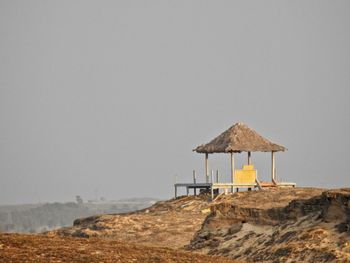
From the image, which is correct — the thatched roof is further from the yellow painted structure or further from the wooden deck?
the wooden deck

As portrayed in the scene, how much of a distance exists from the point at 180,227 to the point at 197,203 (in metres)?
8.38

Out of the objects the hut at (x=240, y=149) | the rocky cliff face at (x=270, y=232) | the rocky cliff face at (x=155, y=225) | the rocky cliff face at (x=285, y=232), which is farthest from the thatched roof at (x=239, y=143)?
the rocky cliff face at (x=285, y=232)

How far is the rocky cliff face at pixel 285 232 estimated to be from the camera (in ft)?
108

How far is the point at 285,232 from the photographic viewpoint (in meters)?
36.3

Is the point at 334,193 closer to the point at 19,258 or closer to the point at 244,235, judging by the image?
the point at 244,235

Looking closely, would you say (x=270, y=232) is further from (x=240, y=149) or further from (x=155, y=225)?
(x=240, y=149)

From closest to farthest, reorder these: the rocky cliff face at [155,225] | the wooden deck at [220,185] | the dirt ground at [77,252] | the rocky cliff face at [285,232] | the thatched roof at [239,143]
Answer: the dirt ground at [77,252], the rocky cliff face at [285,232], the rocky cliff face at [155,225], the wooden deck at [220,185], the thatched roof at [239,143]

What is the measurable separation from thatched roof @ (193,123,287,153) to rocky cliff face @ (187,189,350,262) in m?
24.7

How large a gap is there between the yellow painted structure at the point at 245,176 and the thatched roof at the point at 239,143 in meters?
1.50

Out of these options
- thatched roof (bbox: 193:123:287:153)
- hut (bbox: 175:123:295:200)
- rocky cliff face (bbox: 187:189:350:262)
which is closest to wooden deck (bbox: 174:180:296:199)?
hut (bbox: 175:123:295:200)

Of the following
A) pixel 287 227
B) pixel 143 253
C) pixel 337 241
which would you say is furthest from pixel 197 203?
pixel 143 253

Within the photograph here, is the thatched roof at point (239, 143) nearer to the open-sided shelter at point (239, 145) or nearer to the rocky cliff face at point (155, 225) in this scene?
the open-sided shelter at point (239, 145)

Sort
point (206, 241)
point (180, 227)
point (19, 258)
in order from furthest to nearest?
point (180, 227)
point (206, 241)
point (19, 258)

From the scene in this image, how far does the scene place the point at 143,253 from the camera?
28.1 metres
